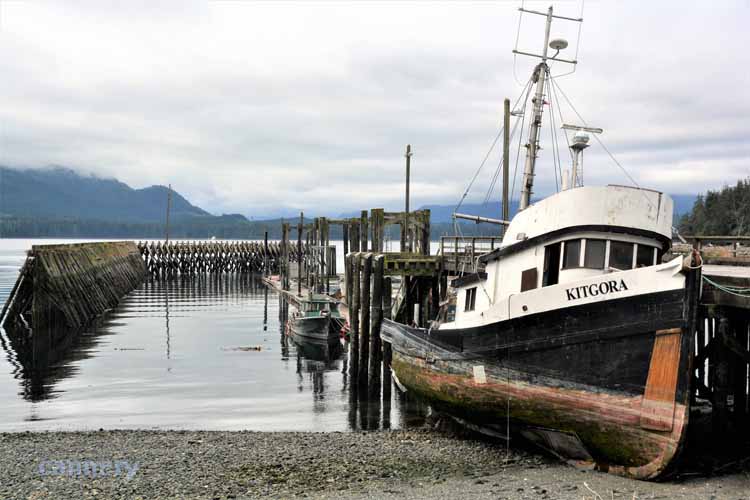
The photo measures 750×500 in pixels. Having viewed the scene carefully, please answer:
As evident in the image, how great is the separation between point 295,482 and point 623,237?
27.7 feet

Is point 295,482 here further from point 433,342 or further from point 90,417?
point 90,417

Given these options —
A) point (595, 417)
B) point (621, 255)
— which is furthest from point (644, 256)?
point (595, 417)

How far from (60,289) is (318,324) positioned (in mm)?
15769

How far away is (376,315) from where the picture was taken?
21.5 metres

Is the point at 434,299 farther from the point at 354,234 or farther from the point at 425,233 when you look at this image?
the point at 354,234

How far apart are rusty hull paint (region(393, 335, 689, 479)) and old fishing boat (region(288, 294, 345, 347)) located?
16952 millimetres

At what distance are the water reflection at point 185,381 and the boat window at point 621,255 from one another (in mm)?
8451

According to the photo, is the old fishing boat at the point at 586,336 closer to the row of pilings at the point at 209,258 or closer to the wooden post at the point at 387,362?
the wooden post at the point at 387,362

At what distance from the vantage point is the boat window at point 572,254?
13.4 metres

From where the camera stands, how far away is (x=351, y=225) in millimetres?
42625

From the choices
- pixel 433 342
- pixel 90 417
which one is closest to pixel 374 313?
pixel 433 342

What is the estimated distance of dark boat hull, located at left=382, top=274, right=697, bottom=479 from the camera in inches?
452

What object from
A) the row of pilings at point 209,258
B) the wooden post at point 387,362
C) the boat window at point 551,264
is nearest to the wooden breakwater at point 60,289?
the wooden post at point 387,362

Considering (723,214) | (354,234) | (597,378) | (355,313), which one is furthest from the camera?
(723,214)
